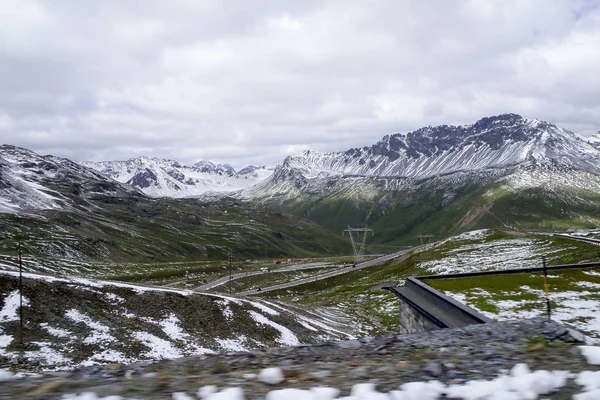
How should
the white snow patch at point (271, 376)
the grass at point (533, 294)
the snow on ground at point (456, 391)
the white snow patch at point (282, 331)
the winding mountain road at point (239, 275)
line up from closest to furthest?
the snow on ground at point (456, 391) < the white snow patch at point (271, 376) < the grass at point (533, 294) < the white snow patch at point (282, 331) < the winding mountain road at point (239, 275)

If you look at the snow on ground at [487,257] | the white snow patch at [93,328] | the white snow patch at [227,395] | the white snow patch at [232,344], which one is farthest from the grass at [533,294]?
the snow on ground at [487,257]

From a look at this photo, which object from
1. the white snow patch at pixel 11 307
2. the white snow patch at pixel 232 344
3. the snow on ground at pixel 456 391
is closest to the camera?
the snow on ground at pixel 456 391

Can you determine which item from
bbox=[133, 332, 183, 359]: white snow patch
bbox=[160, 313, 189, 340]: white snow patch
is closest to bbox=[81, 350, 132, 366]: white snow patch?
bbox=[133, 332, 183, 359]: white snow patch

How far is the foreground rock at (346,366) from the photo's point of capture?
8711mm

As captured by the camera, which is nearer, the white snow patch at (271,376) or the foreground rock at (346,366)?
the foreground rock at (346,366)

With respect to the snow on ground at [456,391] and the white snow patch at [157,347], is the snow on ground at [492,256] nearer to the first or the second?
the white snow patch at [157,347]

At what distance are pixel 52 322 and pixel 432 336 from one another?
1591 inches

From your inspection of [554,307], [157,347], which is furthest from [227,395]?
[157,347]

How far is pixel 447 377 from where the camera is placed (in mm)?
9000

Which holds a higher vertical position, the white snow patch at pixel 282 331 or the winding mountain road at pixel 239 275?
the white snow patch at pixel 282 331

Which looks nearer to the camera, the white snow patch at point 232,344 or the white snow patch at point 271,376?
the white snow patch at point 271,376

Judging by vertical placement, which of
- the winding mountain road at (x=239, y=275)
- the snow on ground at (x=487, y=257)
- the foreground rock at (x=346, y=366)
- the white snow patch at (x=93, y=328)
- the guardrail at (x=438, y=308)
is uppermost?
the foreground rock at (x=346, y=366)

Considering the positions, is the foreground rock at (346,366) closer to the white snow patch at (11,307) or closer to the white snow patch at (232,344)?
the white snow patch at (232,344)

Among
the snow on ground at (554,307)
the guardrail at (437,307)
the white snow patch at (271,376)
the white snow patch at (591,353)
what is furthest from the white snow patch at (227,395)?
the snow on ground at (554,307)
